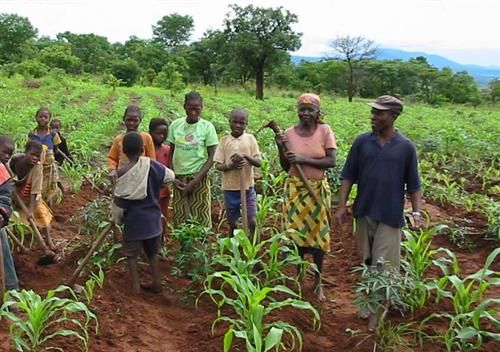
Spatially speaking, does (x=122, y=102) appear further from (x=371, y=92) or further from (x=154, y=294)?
(x=371, y=92)

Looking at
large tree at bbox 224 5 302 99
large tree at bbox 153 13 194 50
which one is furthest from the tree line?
large tree at bbox 153 13 194 50

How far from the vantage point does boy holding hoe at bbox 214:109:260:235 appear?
4705 mm

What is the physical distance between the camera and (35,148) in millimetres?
4383

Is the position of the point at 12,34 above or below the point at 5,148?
above

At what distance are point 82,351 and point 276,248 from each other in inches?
58.6

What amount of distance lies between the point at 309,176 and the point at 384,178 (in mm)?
712

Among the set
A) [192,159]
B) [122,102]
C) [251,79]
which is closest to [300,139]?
[192,159]

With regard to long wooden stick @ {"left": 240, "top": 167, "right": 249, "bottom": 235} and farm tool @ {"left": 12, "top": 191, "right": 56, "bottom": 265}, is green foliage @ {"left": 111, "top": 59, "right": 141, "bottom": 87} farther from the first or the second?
long wooden stick @ {"left": 240, "top": 167, "right": 249, "bottom": 235}

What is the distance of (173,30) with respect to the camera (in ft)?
251

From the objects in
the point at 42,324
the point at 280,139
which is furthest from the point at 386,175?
the point at 42,324

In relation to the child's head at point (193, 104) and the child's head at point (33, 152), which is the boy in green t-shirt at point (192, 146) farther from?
the child's head at point (33, 152)

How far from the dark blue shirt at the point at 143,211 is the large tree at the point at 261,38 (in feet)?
96.3

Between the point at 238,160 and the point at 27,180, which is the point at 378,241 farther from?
the point at 27,180

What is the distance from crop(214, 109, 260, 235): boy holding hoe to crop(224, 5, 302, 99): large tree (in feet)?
94.2
